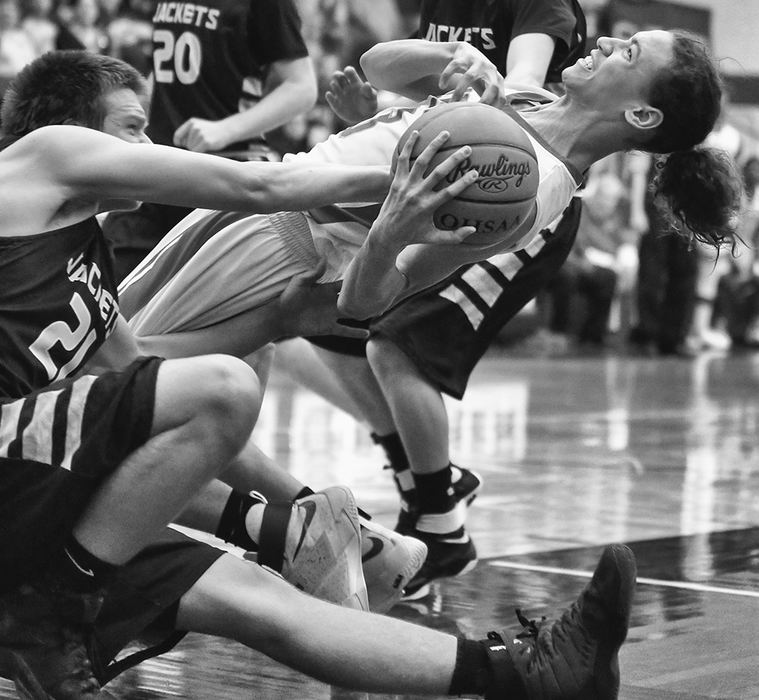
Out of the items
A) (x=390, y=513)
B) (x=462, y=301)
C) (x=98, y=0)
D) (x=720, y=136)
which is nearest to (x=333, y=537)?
(x=462, y=301)

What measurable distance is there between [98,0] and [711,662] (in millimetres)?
9529

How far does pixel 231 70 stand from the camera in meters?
5.21

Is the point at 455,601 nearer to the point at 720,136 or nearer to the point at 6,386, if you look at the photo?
the point at 6,386

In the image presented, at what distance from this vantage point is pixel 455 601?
405 centimetres

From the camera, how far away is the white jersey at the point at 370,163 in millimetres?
3625

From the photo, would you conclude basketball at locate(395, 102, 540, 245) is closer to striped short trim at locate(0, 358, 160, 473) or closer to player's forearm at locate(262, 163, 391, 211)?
player's forearm at locate(262, 163, 391, 211)

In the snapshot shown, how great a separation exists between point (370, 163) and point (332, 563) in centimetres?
111

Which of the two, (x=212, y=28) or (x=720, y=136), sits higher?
(x=212, y=28)

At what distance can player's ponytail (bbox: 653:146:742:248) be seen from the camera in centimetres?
392

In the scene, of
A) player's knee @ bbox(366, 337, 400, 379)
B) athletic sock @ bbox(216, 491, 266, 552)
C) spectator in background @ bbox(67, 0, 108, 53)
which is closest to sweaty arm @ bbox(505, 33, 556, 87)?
player's knee @ bbox(366, 337, 400, 379)

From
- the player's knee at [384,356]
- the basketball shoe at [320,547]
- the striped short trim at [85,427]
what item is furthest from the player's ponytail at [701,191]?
the striped short trim at [85,427]

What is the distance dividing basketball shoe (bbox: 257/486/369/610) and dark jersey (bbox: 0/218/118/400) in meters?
0.57

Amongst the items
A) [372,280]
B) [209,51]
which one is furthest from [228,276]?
[209,51]

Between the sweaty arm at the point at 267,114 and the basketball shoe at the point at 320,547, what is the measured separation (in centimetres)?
201
